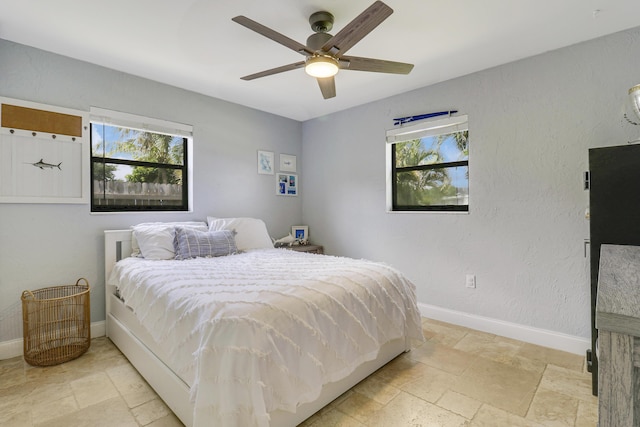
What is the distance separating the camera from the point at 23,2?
77.2 inches

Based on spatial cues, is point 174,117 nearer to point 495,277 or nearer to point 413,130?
point 413,130

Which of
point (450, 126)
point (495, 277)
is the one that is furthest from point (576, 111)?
point (495, 277)

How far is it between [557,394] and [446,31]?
257 cm

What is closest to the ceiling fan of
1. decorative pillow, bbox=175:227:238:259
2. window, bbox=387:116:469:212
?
window, bbox=387:116:469:212

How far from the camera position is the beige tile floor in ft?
5.59

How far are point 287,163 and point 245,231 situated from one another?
143 centimetres

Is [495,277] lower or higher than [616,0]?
lower

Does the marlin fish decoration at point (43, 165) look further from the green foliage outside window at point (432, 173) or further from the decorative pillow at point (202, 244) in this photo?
the green foliage outside window at point (432, 173)

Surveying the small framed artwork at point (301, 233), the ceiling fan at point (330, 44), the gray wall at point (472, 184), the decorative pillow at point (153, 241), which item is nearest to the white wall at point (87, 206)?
the gray wall at point (472, 184)

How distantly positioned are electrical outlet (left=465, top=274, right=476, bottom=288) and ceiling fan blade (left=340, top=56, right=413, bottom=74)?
2035 mm

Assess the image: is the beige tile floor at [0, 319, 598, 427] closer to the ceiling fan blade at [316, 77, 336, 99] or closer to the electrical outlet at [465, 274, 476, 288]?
the electrical outlet at [465, 274, 476, 288]

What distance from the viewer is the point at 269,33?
1.77m

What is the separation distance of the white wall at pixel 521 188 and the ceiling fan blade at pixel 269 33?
1560mm

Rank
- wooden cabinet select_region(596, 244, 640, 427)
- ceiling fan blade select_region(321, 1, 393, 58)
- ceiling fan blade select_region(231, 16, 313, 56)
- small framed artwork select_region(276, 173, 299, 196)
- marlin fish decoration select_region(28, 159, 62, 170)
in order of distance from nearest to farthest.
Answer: wooden cabinet select_region(596, 244, 640, 427), ceiling fan blade select_region(321, 1, 393, 58), ceiling fan blade select_region(231, 16, 313, 56), marlin fish decoration select_region(28, 159, 62, 170), small framed artwork select_region(276, 173, 299, 196)
